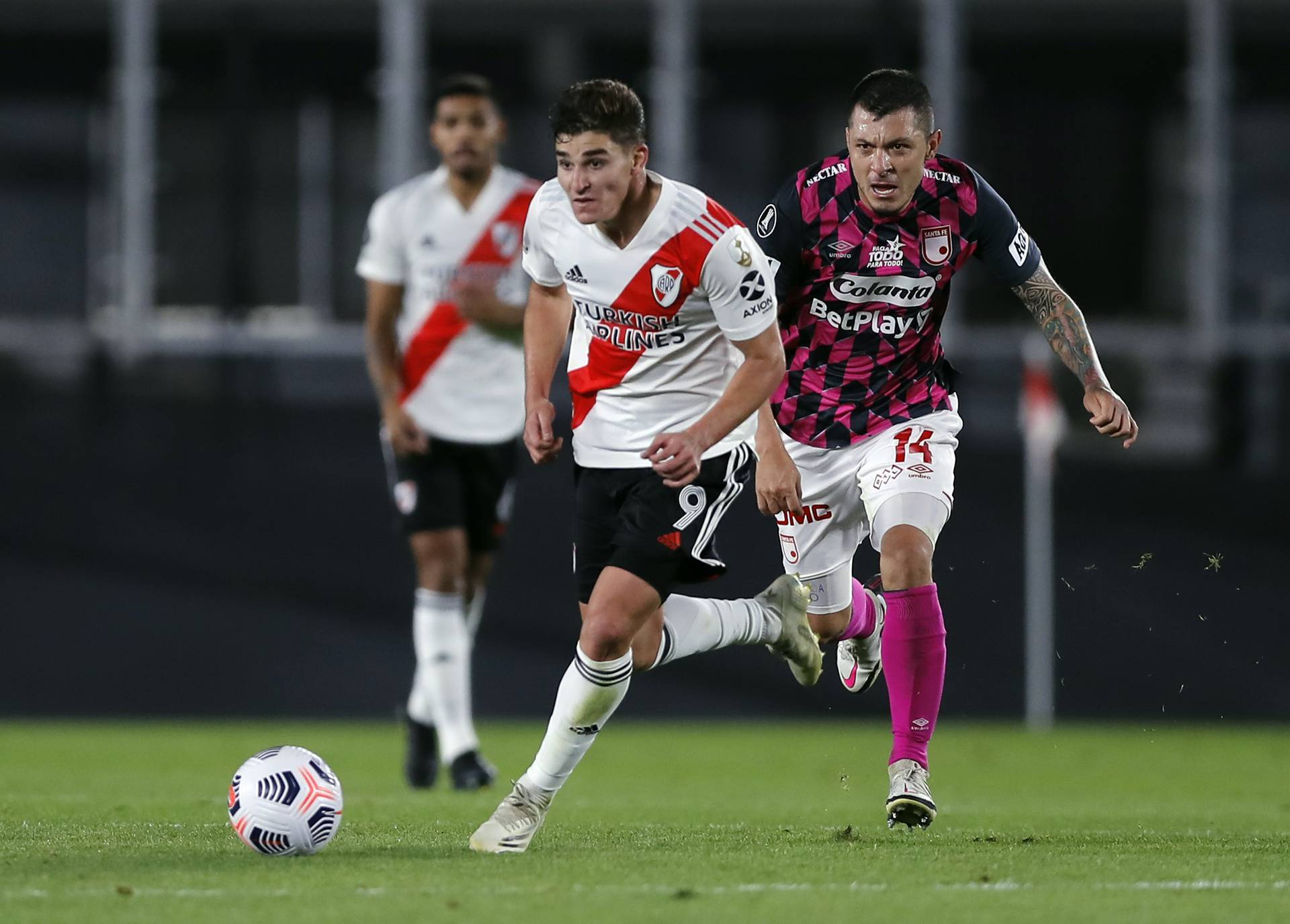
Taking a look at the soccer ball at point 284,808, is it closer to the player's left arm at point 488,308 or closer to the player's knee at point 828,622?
the player's knee at point 828,622

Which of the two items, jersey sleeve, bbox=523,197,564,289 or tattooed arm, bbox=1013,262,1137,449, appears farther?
tattooed arm, bbox=1013,262,1137,449

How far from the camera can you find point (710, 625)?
5.99 metres

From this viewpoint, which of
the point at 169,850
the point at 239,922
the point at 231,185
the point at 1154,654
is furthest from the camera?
the point at 231,185

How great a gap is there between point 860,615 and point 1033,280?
4.36ft

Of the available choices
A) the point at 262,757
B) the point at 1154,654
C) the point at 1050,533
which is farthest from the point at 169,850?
the point at 1050,533

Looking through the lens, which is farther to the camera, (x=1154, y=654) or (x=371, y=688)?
(x=371, y=688)

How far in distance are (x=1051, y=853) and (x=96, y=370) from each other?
36.5ft

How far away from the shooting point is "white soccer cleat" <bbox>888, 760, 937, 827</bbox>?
223 inches

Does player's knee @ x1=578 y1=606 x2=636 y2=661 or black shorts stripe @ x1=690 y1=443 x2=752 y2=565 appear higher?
black shorts stripe @ x1=690 y1=443 x2=752 y2=565

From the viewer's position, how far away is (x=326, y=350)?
15680 millimetres

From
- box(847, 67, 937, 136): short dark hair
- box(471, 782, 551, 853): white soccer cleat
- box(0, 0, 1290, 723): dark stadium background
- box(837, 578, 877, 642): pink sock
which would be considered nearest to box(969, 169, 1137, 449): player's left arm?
box(847, 67, 937, 136): short dark hair

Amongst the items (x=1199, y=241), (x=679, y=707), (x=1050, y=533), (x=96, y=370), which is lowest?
(x=679, y=707)

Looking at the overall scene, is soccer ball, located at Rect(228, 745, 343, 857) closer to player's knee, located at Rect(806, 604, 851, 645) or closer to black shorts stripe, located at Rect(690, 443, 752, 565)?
black shorts stripe, located at Rect(690, 443, 752, 565)

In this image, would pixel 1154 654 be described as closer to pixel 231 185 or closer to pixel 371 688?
pixel 371 688
